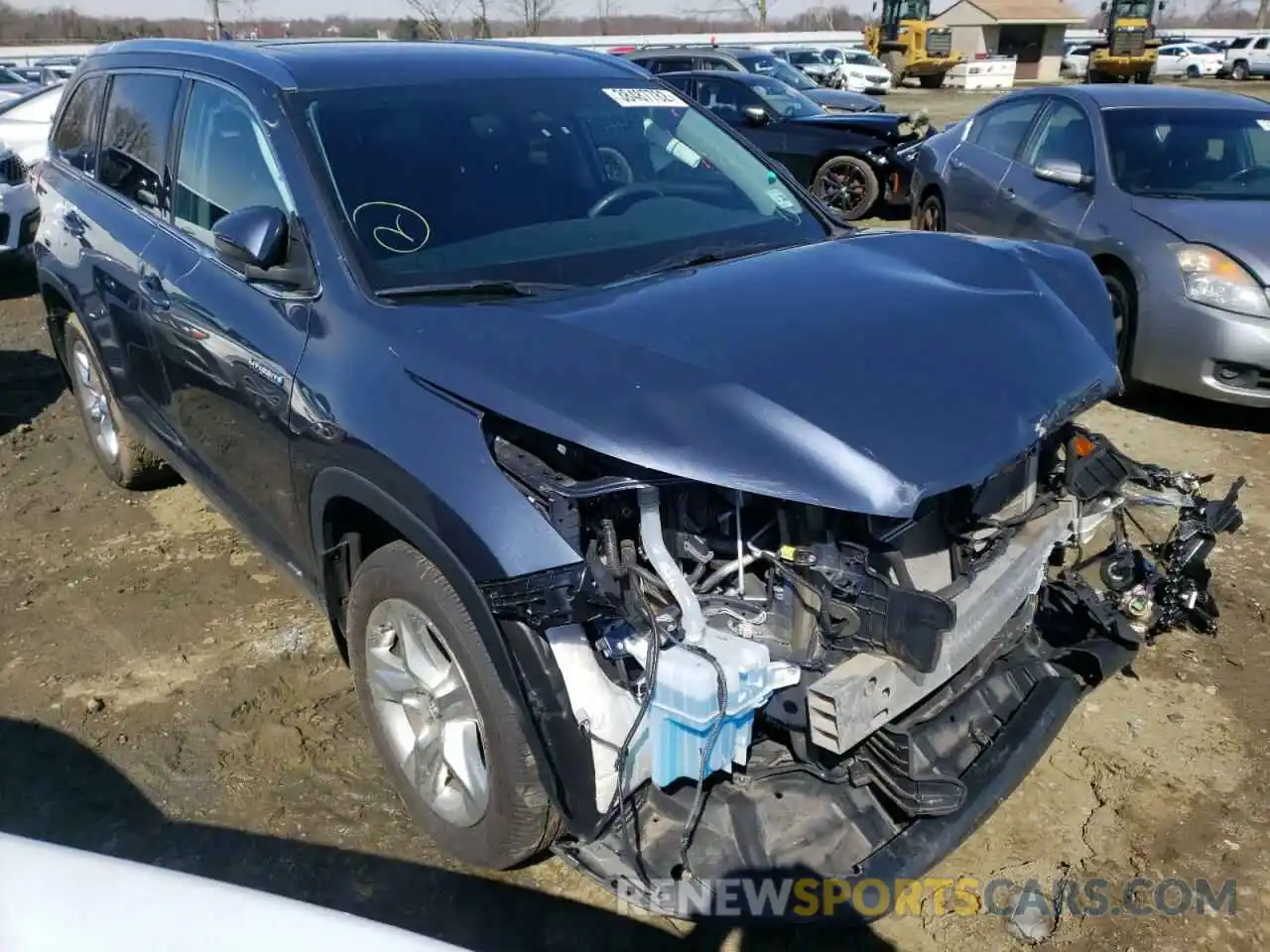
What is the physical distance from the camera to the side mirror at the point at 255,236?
260cm

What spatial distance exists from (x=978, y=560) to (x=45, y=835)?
2.66 meters

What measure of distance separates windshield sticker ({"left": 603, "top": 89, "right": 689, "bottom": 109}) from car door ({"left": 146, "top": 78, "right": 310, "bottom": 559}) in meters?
1.22

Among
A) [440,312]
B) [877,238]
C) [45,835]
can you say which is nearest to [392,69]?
[440,312]

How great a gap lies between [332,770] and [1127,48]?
4382 centimetres

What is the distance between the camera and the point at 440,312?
2451mm

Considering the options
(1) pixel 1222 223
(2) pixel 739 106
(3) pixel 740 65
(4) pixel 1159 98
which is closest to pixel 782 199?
(1) pixel 1222 223

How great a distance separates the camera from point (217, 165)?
323 centimetres

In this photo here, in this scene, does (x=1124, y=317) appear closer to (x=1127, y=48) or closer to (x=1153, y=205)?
(x=1153, y=205)

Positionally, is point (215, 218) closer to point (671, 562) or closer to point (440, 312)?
point (440, 312)

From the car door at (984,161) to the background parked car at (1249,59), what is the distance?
38.1 meters

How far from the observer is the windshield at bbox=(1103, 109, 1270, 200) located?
19.2 ft

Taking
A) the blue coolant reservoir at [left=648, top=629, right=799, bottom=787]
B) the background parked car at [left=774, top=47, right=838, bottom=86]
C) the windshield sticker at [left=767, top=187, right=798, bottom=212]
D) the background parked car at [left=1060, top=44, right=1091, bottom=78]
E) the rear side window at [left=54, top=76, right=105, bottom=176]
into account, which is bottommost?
the background parked car at [left=1060, top=44, right=1091, bottom=78]

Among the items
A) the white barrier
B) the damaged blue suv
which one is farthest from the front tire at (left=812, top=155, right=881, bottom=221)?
the white barrier

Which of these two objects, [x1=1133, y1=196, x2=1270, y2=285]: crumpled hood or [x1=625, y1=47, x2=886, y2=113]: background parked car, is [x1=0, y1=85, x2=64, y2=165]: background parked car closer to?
[x1=625, y1=47, x2=886, y2=113]: background parked car
